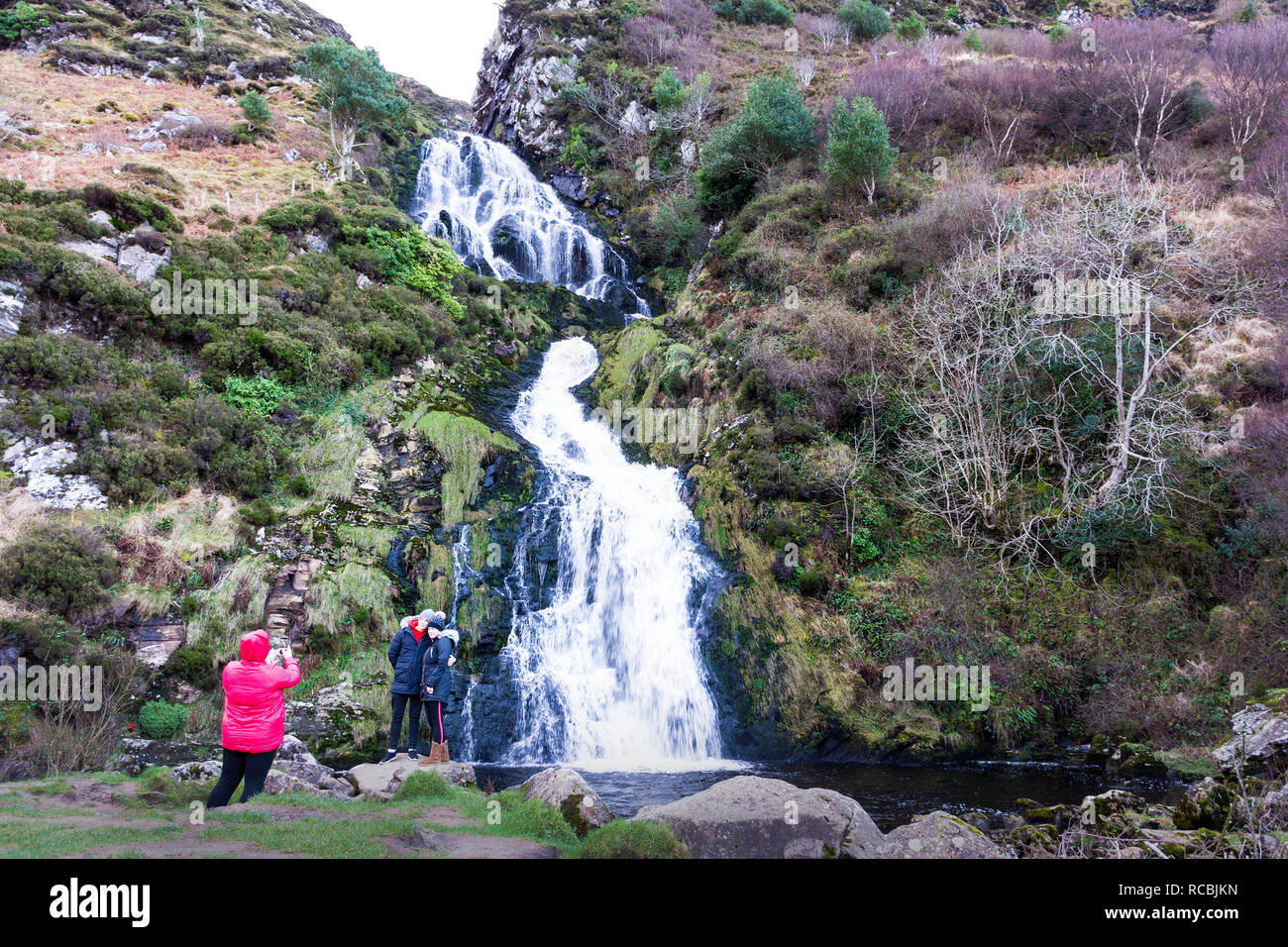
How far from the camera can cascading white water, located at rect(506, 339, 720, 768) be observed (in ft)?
40.3

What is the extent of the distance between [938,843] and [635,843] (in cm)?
313

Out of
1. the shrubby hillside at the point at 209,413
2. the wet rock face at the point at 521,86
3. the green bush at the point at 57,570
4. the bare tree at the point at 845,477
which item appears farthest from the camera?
the wet rock face at the point at 521,86

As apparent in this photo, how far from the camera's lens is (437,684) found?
8492 mm

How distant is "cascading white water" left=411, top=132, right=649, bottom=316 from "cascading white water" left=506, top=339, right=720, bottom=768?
14312 millimetres

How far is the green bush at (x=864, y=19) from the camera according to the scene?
42.1 m

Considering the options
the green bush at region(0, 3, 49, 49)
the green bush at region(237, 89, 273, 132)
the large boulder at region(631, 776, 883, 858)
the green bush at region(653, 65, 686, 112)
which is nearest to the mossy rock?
the large boulder at region(631, 776, 883, 858)

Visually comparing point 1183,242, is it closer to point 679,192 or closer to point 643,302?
point 643,302

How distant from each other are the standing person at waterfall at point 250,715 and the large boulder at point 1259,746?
10.7m

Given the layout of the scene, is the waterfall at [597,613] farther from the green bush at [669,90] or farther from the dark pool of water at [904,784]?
the green bush at [669,90]

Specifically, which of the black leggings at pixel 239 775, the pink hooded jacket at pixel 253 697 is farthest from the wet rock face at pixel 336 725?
the pink hooded jacket at pixel 253 697

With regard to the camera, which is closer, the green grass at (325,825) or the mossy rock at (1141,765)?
the green grass at (325,825)

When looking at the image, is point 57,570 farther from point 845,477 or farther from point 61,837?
point 845,477

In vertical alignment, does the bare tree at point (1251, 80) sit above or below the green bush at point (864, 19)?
below

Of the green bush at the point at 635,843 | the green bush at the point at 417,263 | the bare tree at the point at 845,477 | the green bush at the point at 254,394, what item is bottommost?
the green bush at the point at 635,843
